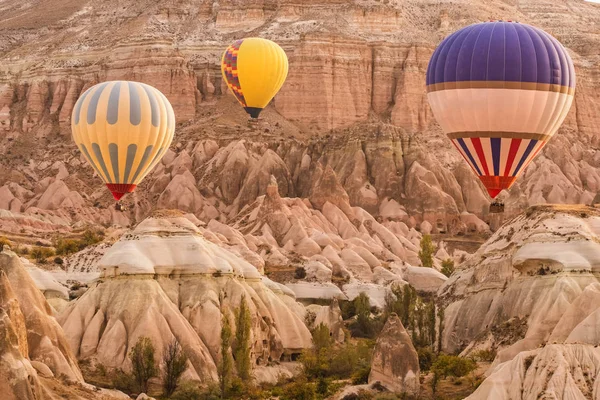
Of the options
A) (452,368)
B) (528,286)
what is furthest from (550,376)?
(528,286)

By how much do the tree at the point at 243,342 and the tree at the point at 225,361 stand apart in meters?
0.72

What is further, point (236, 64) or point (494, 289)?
point (236, 64)

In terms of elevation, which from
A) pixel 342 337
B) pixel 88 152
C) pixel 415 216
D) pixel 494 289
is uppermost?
pixel 88 152

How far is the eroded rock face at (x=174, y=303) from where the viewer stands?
248 ft

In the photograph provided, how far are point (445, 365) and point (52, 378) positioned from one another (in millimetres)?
21793

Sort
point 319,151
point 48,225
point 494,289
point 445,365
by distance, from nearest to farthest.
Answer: point 445,365, point 494,289, point 48,225, point 319,151

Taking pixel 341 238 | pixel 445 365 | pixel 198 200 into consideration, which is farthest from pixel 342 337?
pixel 198 200

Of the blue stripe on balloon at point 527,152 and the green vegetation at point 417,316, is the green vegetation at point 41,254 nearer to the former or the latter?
the green vegetation at point 417,316

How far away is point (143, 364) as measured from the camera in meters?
72.0

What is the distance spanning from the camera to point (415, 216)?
14338 centimetres

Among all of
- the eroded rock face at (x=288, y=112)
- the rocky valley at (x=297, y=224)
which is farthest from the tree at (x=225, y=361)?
the eroded rock face at (x=288, y=112)

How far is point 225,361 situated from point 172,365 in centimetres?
238

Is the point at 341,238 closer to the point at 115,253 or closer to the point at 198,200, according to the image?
the point at 198,200

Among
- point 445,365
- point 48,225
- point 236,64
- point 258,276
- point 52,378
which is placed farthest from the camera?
point 48,225
